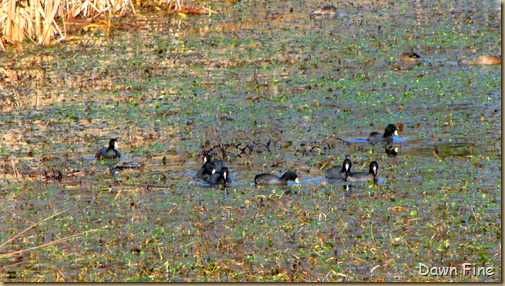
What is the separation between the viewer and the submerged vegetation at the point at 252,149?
335 inches

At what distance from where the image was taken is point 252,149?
12352 millimetres

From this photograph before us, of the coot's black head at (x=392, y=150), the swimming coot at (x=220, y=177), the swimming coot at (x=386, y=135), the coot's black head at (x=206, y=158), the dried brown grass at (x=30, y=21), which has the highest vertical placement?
the dried brown grass at (x=30, y=21)

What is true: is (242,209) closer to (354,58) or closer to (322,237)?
(322,237)


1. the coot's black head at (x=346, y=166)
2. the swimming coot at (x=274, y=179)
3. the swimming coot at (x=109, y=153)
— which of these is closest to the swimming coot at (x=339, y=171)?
the coot's black head at (x=346, y=166)

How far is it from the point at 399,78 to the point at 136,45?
6.54 m

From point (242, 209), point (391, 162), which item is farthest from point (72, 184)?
point (391, 162)

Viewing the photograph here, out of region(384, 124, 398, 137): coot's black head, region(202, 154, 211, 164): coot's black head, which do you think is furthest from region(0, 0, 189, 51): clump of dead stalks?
region(384, 124, 398, 137): coot's black head

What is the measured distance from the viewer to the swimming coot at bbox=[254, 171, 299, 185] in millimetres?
10586

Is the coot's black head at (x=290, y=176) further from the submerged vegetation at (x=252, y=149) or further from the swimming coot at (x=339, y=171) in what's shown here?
the swimming coot at (x=339, y=171)

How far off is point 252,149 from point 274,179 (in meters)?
1.82

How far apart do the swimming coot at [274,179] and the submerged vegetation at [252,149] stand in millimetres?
132

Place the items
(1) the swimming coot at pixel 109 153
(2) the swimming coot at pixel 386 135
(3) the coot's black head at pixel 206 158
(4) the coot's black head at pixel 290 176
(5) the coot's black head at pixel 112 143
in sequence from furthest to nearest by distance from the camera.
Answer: (2) the swimming coot at pixel 386 135 → (5) the coot's black head at pixel 112 143 → (1) the swimming coot at pixel 109 153 → (3) the coot's black head at pixel 206 158 → (4) the coot's black head at pixel 290 176

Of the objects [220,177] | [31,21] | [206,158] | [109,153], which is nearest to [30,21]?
[31,21]

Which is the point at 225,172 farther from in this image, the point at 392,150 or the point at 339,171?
the point at 392,150
